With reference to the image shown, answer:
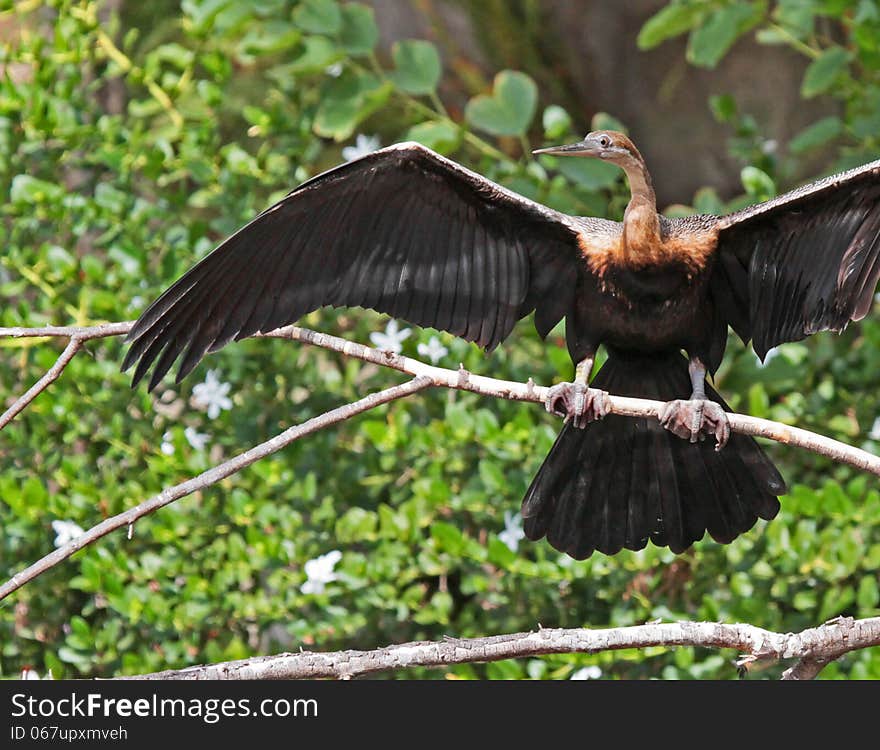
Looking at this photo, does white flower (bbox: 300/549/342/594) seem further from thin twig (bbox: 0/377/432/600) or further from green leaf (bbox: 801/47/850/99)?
green leaf (bbox: 801/47/850/99)

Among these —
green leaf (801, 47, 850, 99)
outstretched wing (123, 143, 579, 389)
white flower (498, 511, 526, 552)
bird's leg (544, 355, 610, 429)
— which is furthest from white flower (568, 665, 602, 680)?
green leaf (801, 47, 850, 99)

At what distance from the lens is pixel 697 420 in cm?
259

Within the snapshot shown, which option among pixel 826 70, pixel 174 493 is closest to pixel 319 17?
pixel 826 70

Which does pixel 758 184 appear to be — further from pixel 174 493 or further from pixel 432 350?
pixel 174 493

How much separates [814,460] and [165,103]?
218 cm

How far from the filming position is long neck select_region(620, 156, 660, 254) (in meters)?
2.56

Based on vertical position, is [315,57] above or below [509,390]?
above

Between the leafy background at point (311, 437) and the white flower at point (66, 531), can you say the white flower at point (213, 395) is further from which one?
the white flower at point (66, 531)

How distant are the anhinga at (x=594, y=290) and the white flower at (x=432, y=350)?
2.45ft

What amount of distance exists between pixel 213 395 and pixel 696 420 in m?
1.50

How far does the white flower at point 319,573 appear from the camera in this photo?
3275mm

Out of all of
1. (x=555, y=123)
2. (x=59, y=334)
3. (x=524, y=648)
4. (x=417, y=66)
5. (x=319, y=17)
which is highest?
(x=319, y=17)

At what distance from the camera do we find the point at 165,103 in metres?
4.06
